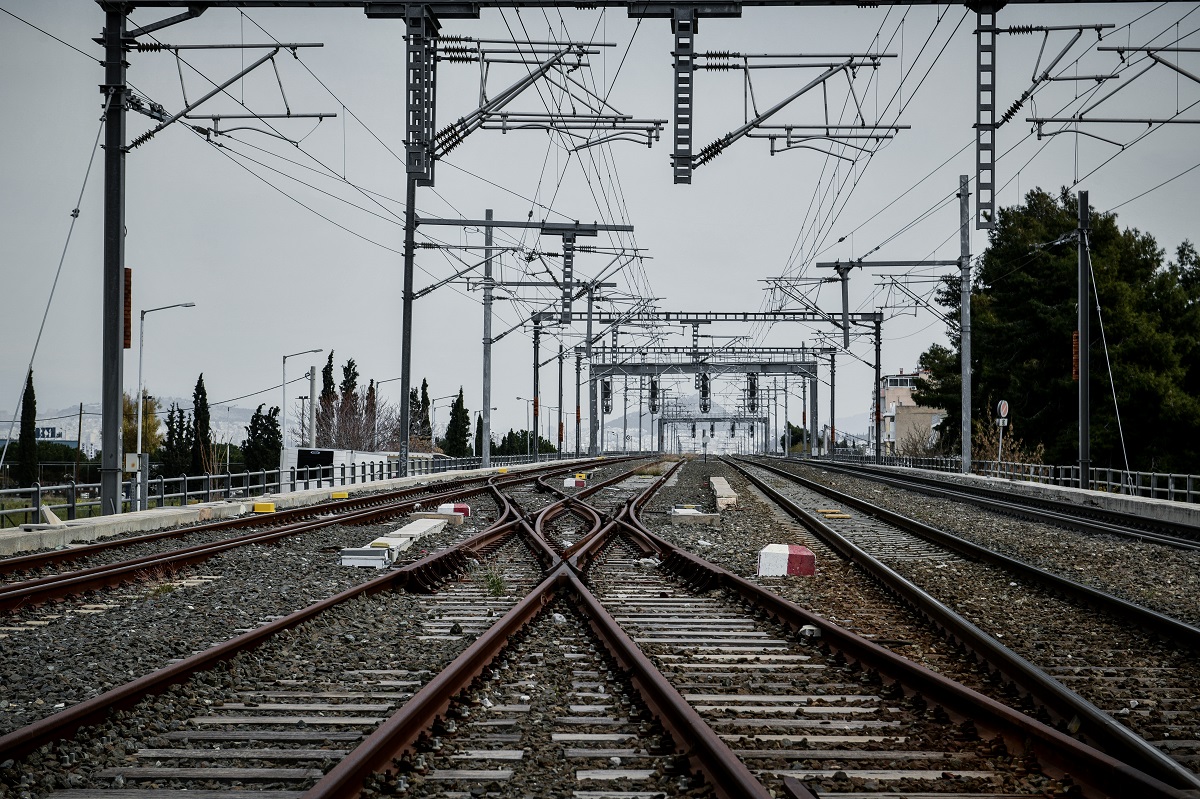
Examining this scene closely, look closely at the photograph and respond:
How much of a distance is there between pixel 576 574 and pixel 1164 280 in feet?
171

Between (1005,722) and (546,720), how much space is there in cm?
235

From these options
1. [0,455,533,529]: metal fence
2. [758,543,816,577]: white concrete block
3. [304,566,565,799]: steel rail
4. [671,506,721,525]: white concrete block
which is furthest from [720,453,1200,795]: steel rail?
[0,455,533,529]: metal fence

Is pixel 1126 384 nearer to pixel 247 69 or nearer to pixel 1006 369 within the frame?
pixel 1006 369

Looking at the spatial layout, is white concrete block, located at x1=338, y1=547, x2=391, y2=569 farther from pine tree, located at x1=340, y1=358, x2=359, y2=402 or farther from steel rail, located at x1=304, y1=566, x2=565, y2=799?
pine tree, located at x1=340, y1=358, x2=359, y2=402

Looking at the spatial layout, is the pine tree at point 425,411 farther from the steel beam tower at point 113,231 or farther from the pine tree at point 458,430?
the steel beam tower at point 113,231

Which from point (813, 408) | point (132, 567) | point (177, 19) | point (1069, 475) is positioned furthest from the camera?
point (813, 408)

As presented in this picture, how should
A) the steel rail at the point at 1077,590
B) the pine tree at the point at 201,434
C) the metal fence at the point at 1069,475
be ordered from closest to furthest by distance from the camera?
the steel rail at the point at 1077,590
the metal fence at the point at 1069,475
the pine tree at the point at 201,434

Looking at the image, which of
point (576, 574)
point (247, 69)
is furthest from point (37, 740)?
point (247, 69)

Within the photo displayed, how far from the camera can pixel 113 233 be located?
18438mm

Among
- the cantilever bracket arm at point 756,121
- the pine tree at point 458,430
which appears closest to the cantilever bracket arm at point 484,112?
the cantilever bracket arm at point 756,121

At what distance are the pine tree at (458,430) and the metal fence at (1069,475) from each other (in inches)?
1648

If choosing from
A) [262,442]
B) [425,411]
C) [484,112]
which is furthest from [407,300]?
[425,411]

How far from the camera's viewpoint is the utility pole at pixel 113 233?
18.4 meters

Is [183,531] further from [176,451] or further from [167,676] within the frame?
[176,451]
